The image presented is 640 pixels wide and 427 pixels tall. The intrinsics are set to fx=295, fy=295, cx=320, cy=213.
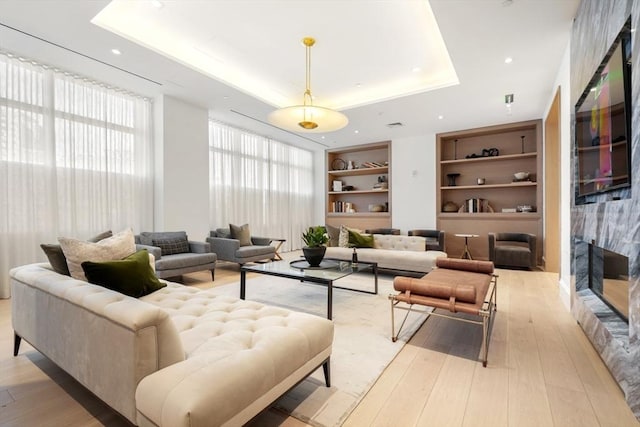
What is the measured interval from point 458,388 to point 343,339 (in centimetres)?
93

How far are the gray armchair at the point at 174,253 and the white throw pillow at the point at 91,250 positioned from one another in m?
1.68

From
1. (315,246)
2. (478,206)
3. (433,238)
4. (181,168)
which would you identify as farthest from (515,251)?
(181,168)

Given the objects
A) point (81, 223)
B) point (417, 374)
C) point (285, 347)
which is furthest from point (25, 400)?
point (81, 223)

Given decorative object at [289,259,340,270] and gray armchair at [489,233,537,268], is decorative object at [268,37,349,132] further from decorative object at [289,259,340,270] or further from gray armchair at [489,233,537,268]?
gray armchair at [489,233,537,268]

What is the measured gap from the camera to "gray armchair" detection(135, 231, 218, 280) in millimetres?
3910

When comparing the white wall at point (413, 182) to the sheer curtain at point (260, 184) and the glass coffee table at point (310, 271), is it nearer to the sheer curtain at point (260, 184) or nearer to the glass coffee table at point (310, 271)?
the sheer curtain at point (260, 184)

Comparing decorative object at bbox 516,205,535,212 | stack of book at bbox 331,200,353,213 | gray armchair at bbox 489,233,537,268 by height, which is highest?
stack of book at bbox 331,200,353,213

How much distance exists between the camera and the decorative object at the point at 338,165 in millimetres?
8906

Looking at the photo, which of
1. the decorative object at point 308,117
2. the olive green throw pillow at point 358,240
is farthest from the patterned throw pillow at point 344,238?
the decorative object at point 308,117

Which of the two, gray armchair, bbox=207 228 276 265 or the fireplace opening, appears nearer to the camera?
the fireplace opening

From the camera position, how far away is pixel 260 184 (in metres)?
7.22

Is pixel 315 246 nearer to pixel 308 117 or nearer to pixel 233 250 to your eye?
pixel 308 117

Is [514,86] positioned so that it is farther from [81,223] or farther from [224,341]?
[81,223]

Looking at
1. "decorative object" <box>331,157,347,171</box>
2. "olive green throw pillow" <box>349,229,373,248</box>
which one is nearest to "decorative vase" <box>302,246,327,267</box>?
"olive green throw pillow" <box>349,229,373,248</box>
